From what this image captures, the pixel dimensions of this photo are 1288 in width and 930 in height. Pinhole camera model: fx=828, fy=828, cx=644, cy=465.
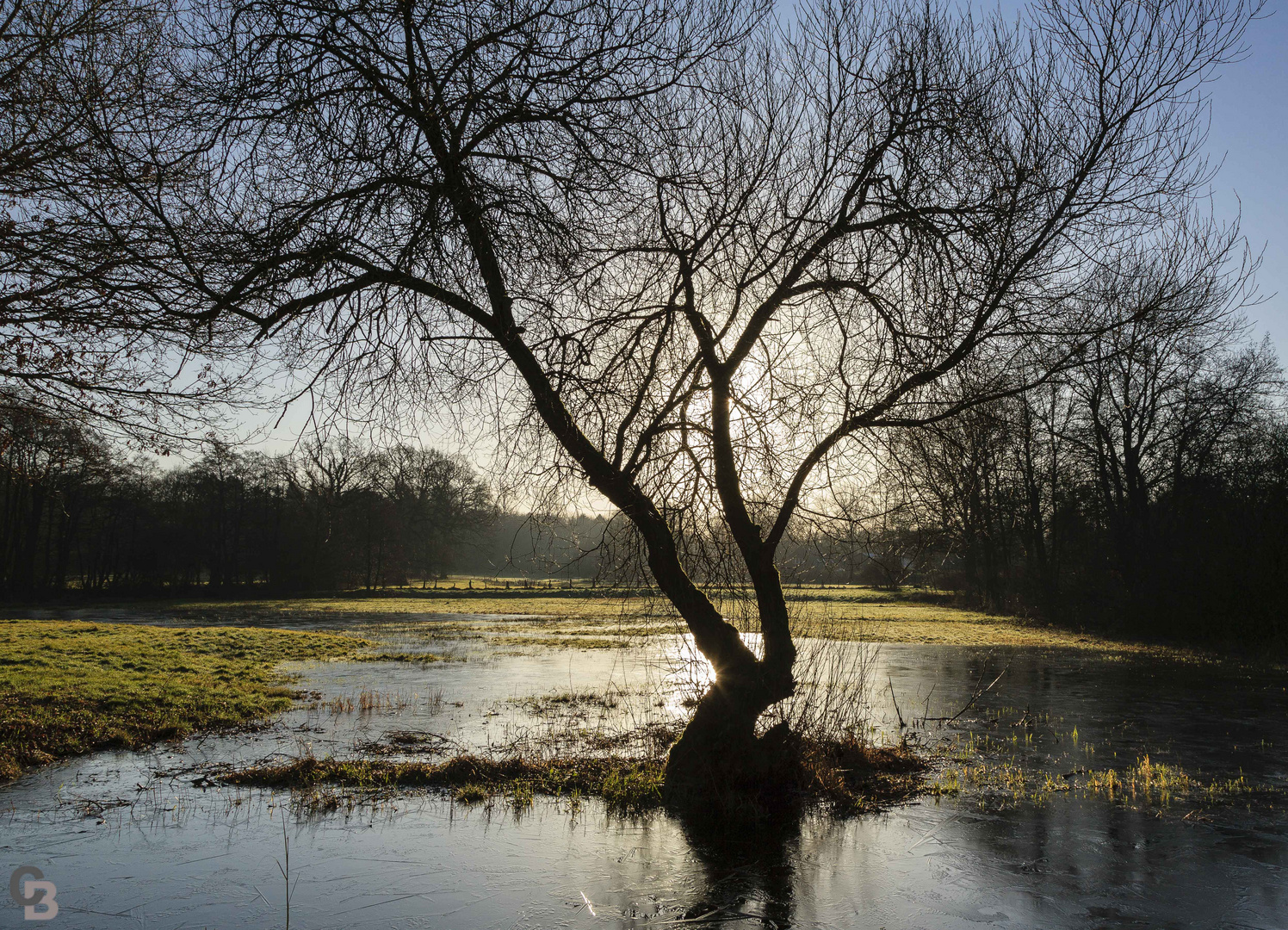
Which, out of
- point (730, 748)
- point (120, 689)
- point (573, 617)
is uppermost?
point (730, 748)

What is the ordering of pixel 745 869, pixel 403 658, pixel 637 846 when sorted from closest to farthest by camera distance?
1. pixel 745 869
2. pixel 637 846
3. pixel 403 658

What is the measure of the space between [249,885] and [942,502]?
585cm

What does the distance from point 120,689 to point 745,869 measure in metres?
10.5

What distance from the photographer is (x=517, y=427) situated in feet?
22.1

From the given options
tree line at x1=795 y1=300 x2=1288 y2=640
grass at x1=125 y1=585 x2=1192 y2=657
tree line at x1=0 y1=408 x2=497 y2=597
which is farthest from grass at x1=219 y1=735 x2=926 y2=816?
tree line at x1=0 y1=408 x2=497 y2=597

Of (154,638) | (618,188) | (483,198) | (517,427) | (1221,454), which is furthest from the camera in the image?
(1221,454)

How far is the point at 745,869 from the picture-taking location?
609cm

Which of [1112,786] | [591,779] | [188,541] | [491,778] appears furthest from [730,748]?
[188,541]

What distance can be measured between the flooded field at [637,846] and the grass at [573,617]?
2.36m

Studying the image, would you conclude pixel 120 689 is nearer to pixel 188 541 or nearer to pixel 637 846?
pixel 637 846

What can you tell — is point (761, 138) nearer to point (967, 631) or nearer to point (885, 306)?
point (885, 306)

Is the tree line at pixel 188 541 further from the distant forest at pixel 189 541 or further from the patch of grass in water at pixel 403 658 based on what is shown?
the patch of grass in water at pixel 403 658

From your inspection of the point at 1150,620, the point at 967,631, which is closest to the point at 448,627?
the point at 967,631

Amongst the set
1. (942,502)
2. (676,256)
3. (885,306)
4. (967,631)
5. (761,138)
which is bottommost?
(967,631)
